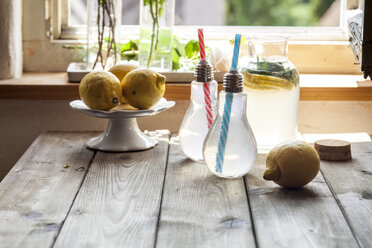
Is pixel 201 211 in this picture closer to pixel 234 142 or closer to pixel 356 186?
pixel 234 142

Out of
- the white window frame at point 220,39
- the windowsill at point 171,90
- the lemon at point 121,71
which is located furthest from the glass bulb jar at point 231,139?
the white window frame at point 220,39

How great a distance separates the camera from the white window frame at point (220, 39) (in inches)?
74.5

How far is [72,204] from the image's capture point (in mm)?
1001

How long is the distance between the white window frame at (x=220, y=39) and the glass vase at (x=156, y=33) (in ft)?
0.79

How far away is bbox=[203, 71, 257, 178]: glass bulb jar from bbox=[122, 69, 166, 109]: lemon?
22cm

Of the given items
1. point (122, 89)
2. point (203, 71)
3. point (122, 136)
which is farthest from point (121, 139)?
point (203, 71)

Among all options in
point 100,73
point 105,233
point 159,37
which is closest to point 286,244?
point 105,233

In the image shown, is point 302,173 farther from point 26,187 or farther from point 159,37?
point 159,37

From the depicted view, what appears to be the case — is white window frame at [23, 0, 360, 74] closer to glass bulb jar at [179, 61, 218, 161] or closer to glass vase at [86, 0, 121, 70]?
glass vase at [86, 0, 121, 70]

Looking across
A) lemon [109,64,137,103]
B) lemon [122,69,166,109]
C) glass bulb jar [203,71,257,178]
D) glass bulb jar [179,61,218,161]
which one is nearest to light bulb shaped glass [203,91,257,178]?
glass bulb jar [203,71,257,178]

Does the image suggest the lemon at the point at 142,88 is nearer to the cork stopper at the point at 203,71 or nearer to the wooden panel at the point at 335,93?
the cork stopper at the point at 203,71

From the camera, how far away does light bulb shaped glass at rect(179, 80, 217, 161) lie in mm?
1220

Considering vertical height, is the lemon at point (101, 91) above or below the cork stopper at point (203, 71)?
below

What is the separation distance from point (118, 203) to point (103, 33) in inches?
30.3
